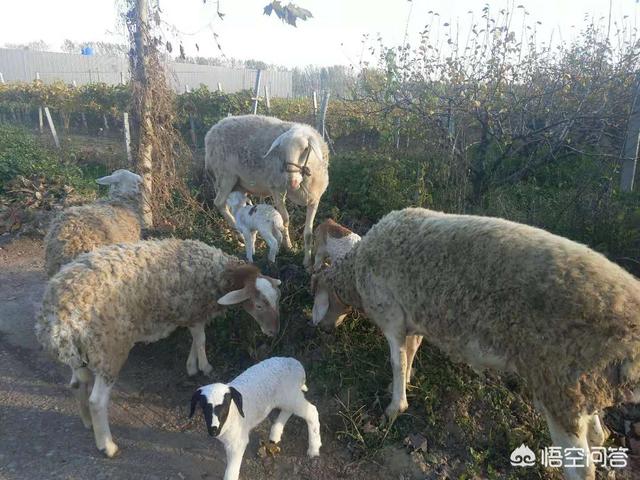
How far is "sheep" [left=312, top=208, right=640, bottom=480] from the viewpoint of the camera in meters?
2.70

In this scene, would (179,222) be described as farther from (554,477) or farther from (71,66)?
(71,66)

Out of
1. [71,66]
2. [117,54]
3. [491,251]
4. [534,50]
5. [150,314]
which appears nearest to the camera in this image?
[491,251]

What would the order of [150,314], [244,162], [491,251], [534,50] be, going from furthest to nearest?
[534,50], [244,162], [150,314], [491,251]

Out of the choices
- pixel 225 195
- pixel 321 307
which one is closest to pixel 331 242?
pixel 321 307

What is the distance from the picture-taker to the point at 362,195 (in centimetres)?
832

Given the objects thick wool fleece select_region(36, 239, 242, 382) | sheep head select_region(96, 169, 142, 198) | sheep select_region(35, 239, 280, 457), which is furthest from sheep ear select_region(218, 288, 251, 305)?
sheep head select_region(96, 169, 142, 198)

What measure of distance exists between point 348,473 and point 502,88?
679cm

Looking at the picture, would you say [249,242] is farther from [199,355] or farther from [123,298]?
[123,298]

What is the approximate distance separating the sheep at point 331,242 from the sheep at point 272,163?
24 centimetres

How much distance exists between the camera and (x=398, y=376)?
4207 mm

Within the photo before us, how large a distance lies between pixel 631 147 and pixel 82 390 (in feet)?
25.1

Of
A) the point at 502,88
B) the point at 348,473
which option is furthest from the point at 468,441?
the point at 502,88

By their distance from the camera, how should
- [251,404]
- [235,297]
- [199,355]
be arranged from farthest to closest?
[199,355], [235,297], [251,404]

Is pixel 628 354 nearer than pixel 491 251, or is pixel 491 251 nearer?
pixel 628 354
